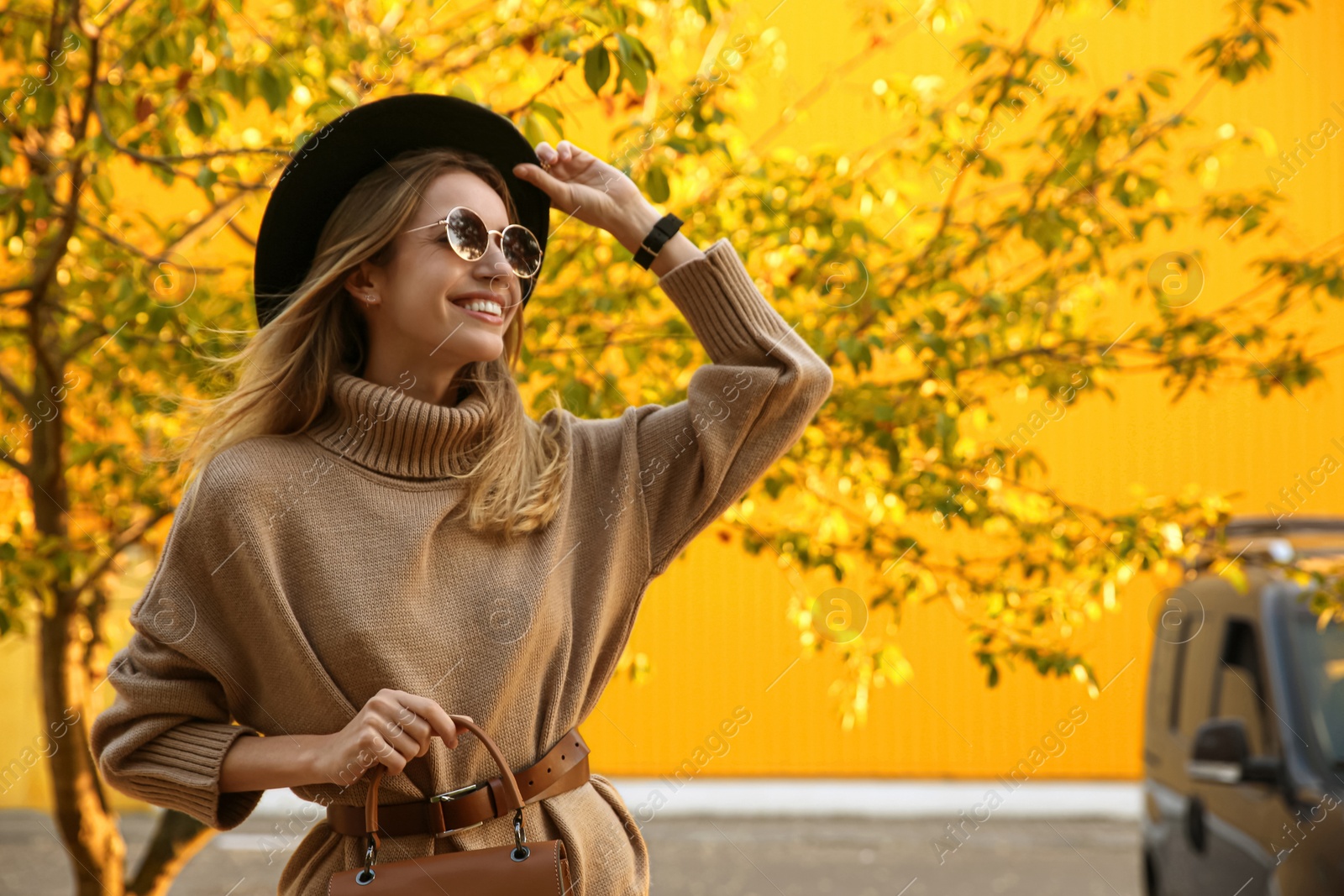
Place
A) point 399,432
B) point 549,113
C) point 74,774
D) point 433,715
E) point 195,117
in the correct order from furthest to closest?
1. point 74,774
2. point 195,117
3. point 549,113
4. point 399,432
5. point 433,715

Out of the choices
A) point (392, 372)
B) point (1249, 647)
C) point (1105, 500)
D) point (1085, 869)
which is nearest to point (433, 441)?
point (392, 372)

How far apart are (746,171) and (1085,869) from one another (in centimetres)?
599

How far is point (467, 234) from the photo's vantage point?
5.98ft

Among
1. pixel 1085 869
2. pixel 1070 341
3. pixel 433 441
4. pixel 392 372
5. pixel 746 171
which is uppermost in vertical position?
pixel 746 171

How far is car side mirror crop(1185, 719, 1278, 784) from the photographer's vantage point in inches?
139

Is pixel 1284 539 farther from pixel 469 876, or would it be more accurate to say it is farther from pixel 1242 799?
pixel 469 876

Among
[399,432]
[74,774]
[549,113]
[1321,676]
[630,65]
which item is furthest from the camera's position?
[1321,676]

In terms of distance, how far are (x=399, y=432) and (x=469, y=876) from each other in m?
0.61

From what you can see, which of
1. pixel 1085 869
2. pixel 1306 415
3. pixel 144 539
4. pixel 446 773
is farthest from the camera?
pixel 1306 415

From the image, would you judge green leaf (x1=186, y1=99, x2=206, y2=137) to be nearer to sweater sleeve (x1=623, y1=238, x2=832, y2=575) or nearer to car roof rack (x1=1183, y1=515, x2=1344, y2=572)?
sweater sleeve (x1=623, y1=238, x2=832, y2=575)

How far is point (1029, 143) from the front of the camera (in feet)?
11.3

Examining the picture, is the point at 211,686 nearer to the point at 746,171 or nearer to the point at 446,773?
the point at 446,773

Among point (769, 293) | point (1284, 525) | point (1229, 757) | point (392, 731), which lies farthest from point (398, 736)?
point (1284, 525)

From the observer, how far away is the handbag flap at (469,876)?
5.18 ft
